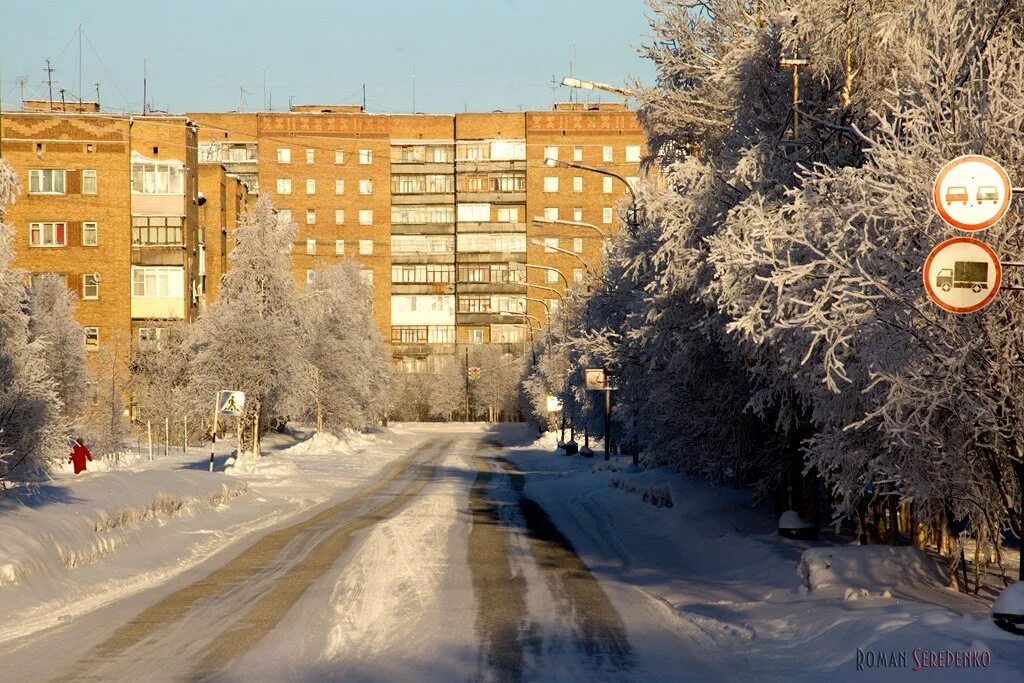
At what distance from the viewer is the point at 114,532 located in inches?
726

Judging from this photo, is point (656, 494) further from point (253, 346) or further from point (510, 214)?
point (510, 214)

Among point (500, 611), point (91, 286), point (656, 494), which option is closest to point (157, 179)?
point (91, 286)

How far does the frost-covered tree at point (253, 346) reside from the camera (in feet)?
159

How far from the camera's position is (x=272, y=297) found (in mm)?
50094

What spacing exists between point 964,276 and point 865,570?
4691 millimetres

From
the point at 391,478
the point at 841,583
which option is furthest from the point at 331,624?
the point at 391,478

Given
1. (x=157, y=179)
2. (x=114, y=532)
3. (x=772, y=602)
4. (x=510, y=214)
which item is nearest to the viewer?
(x=772, y=602)

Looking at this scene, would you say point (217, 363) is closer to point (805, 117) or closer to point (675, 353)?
point (675, 353)

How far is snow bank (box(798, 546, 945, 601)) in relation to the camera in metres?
12.8

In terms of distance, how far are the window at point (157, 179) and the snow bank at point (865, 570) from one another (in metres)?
70.7

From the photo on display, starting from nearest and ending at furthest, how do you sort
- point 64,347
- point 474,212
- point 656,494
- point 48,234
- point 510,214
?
1. point 656,494
2. point 64,347
3. point 48,234
4. point 474,212
5. point 510,214

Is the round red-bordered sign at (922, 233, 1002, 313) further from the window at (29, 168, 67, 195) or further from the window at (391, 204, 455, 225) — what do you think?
the window at (391, 204, 455, 225)

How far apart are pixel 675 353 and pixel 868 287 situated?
7.60 metres

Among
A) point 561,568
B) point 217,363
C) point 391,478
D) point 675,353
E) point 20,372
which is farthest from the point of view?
point 217,363
